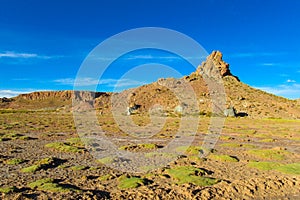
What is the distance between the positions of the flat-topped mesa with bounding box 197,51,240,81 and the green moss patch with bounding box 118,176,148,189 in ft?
546

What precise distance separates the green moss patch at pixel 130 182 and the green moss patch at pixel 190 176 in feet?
5.75

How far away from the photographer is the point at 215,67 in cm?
17775

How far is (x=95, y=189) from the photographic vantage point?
1306 centimetres

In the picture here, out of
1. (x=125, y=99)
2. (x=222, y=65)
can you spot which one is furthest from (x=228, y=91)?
(x=125, y=99)

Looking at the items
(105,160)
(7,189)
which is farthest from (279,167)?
(7,189)

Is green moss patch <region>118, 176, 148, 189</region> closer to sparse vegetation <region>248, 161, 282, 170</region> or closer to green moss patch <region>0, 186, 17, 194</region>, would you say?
green moss patch <region>0, 186, 17, 194</region>

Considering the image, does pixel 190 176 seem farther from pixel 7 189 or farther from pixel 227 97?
pixel 227 97

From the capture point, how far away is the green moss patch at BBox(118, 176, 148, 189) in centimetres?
1346

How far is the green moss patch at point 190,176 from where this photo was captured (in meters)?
14.2

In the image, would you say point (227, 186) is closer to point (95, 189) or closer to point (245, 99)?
point (95, 189)

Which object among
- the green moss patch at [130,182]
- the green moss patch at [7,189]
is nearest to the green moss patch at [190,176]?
the green moss patch at [130,182]

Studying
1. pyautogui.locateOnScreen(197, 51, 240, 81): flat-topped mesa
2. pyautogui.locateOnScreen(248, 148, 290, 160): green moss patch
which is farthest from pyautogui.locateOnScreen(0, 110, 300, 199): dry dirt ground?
pyautogui.locateOnScreen(197, 51, 240, 81): flat-topped mesa

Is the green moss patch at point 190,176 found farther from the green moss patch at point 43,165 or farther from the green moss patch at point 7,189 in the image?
the green moss patch at point 7,189

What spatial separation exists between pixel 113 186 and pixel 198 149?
12594 millimetres
